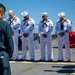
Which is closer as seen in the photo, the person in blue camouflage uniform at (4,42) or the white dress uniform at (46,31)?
the person in blue camouflage uniform at (4,42)

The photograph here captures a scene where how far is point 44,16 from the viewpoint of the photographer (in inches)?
503

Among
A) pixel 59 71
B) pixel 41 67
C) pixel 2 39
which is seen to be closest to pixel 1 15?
pixel 2 39

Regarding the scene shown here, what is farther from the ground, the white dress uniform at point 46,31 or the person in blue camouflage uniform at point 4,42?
the white dress uniform at point 46,31

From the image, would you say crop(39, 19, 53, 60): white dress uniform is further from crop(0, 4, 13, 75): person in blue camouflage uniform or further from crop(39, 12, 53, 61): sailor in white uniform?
crop(0, 4, 13, 75): person in blue camouflage uniform

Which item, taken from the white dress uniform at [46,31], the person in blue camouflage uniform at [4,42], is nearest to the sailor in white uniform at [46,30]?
the white dress uniform at [46,31]

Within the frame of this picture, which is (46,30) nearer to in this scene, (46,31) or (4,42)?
(46,31)

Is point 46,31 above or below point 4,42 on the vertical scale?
above

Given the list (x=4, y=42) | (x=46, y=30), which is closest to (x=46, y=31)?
(x=46, y=30)

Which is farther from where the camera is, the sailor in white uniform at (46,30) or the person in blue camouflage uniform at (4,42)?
the sailor in white uniform at (46,30)

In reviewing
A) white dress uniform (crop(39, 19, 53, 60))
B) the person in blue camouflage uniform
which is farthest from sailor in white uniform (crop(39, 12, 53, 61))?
the person in blue camouflage uniform

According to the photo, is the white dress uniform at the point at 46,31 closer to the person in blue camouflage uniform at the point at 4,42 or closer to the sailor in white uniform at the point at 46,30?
the sailor in white uniform at the point at 46,30

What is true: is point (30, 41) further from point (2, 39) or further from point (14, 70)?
point (2, 39)

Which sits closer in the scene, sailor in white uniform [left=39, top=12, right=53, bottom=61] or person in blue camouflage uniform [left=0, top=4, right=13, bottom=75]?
person in blue camouflage uniform [left=0, top=4, right=13, bottom=75]

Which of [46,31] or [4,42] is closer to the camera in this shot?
[4,42]
